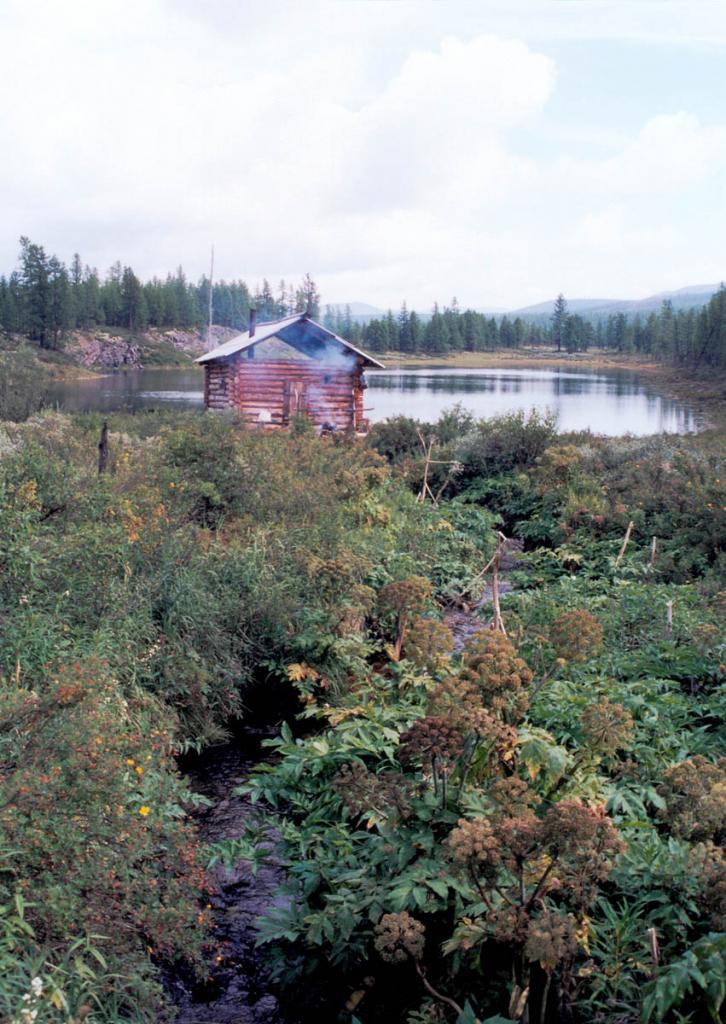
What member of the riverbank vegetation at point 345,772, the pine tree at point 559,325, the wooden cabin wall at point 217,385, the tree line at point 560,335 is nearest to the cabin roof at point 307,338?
the wooden cabin wall at point 217,385

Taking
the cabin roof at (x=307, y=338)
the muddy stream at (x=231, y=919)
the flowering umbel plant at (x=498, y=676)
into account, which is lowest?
the muddy stream at (x=231, y=919)

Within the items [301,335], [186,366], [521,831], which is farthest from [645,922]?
[186,366]

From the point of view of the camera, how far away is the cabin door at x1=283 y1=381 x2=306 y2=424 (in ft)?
85.3

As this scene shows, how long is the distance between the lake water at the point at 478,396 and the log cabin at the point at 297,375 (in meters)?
3.83

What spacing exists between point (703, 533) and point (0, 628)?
34.3 ft

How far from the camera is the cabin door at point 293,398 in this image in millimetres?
25984

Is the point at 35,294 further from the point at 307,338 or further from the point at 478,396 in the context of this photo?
the point at 307,338

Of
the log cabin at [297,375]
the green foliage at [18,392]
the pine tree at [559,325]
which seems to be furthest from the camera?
the pine tree at [559,325]

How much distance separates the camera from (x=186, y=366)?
91812mm

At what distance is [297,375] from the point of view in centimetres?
2622

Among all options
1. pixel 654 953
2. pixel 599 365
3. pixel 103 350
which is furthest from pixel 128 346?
pixel 654 953

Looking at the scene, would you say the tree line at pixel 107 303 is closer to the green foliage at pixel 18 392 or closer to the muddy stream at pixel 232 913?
the green foliage at pixel 18 392

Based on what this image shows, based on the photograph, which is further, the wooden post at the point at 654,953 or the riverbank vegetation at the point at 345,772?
the riverbank vegetation at the point at 345,772

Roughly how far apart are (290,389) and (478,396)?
97.7ft
